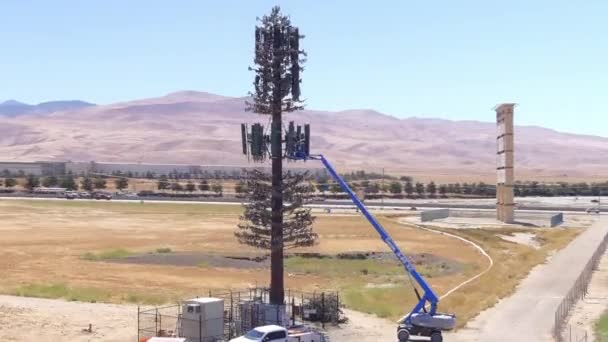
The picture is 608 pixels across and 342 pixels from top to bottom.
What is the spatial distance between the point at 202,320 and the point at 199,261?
3434cm

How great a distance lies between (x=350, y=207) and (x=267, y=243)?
4097 inches

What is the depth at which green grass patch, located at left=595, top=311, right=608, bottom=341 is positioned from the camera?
120 feet

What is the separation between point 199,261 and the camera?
226 feet

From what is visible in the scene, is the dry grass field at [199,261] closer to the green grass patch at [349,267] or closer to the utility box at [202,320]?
the green grass patch at [349,267]

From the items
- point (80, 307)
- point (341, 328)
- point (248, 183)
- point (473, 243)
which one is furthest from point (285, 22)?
point (473, 243)

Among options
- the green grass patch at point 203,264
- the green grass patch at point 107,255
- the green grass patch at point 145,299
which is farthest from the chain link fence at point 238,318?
the green grass patch at point 107,255

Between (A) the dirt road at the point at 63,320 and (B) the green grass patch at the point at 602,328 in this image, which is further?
(A) the dirt road at the point at 63,320

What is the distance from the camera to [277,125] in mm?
→ 40906

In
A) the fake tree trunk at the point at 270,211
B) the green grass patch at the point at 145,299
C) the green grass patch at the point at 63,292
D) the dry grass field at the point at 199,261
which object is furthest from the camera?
the dry grass field at the point at 199,261

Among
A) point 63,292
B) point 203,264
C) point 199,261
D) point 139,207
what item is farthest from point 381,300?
point 139,207

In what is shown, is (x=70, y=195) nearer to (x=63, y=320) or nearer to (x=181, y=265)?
(x=181, y=265)

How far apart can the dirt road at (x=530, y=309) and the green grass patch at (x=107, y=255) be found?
119 feet

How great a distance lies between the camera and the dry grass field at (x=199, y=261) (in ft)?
166

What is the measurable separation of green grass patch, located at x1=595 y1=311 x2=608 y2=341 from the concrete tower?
63.5 m
